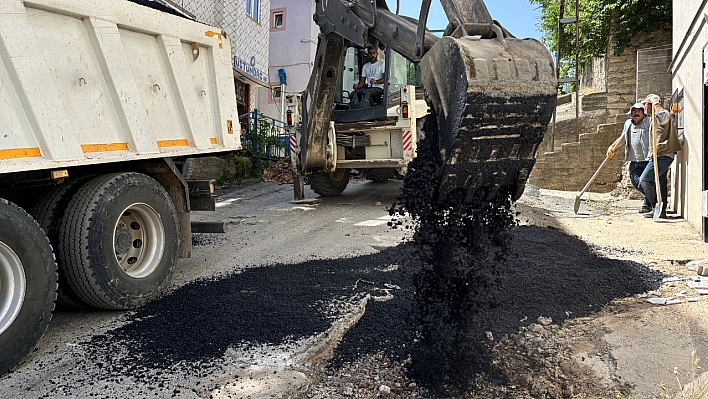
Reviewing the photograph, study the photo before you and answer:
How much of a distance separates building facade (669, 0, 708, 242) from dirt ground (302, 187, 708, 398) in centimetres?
134

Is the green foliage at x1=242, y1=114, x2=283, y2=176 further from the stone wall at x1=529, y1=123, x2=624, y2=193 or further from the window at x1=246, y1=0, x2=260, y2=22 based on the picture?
the stone wall at x1=529, y1=123, x2=624, y2=193

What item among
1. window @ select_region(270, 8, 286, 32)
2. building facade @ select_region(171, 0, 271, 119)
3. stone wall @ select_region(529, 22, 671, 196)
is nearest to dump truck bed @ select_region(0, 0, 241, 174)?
building facade @ select_region(171, 0, 271, 119)

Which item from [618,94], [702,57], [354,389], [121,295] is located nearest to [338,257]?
[121,295]

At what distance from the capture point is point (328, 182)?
10.3 meters

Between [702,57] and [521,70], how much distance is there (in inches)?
195

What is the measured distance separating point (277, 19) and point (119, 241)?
21960 millimetres

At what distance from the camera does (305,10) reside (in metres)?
23.5

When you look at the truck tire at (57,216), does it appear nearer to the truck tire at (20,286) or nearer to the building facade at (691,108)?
the truck tire at (20,286)

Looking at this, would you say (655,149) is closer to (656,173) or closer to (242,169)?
(656,173)

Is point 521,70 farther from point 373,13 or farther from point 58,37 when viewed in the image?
point 58,37

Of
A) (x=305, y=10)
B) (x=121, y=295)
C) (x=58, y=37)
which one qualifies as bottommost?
(x=121, y=295)

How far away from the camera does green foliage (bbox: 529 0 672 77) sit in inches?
620

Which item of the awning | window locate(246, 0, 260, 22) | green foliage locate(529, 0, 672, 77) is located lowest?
the awning

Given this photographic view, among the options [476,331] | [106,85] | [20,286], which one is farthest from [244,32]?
[476,331]
